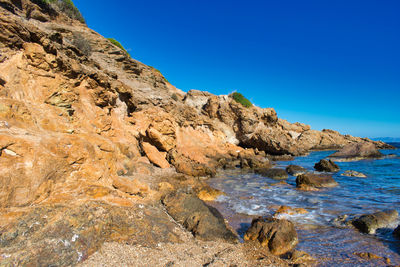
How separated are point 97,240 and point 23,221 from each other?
1.19 metres

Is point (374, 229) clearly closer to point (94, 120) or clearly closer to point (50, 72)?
point (94, 120)

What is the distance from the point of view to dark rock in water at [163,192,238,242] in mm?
4671

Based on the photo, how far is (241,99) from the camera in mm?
31125

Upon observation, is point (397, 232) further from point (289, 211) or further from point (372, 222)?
point (289, 211)

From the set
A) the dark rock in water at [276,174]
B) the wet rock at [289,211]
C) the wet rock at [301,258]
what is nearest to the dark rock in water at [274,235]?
the wet rock at [301,258]

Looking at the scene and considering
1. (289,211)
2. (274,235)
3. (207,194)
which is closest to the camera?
(274,235)

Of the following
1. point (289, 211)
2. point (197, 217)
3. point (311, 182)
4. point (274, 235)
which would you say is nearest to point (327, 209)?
point (289, 211)

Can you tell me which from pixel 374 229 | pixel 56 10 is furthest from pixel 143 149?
pixel 56 10

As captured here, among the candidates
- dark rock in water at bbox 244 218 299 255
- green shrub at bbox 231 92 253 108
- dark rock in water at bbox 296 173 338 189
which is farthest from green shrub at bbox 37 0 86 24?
dark rock in water at bbox 296 173 338 189

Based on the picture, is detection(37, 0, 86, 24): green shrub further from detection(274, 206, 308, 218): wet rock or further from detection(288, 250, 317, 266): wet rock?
detection(288, 250, 317, 266): wet rock

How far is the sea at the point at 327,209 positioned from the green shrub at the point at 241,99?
2000cm

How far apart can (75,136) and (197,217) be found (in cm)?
392

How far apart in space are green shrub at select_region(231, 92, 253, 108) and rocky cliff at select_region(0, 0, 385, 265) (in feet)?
41.6

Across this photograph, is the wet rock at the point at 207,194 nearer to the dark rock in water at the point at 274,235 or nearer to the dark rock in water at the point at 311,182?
the dark rock in water at the point at 274,235
